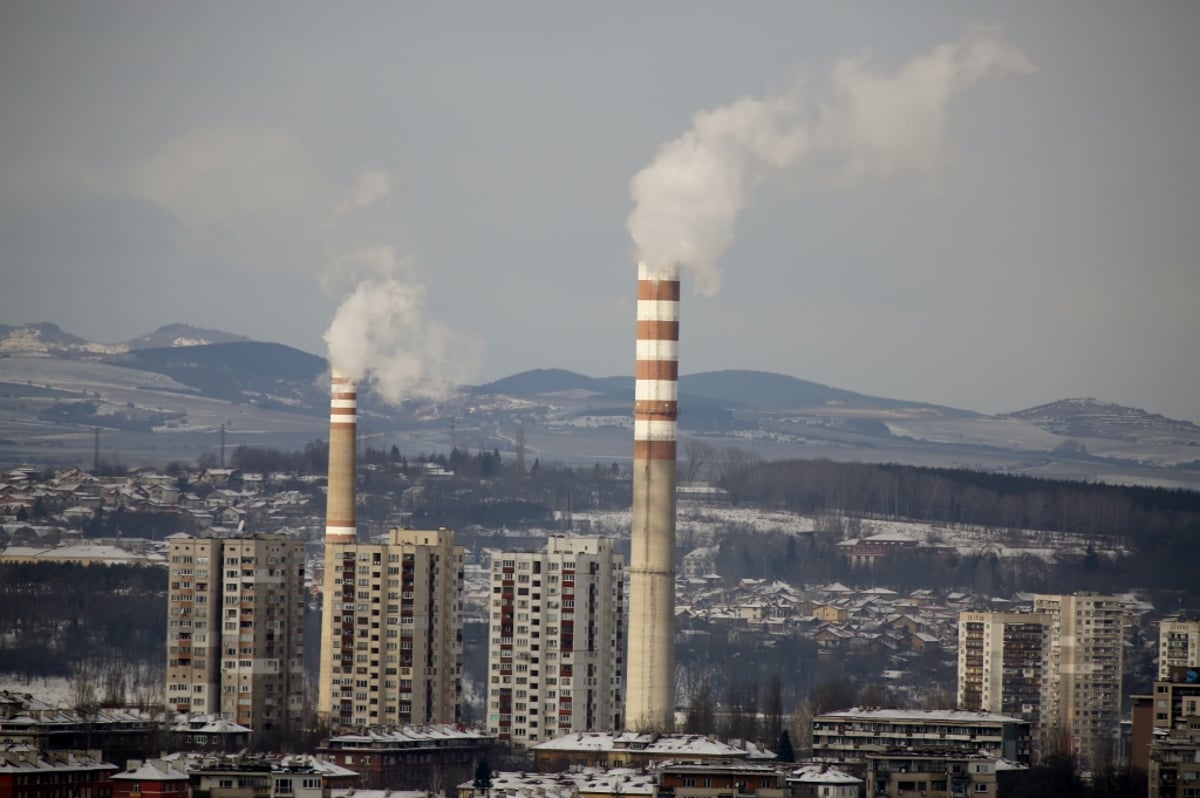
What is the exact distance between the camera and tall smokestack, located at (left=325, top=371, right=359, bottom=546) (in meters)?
58.7

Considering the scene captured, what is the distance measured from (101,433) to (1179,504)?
4739 centimetres

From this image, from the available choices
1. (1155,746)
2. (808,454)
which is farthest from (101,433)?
(1155,746)

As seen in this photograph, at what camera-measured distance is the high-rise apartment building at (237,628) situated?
175 feet

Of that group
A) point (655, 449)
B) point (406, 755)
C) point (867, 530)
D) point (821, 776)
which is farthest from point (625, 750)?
point (867, 530)

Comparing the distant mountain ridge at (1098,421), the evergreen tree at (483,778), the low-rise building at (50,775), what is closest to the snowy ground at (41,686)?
the evergreen tree at (483,778)

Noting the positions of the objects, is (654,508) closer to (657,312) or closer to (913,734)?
(657,312)

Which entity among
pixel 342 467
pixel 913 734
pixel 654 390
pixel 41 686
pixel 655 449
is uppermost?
pixel 654 390

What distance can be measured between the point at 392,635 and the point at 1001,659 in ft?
55.7

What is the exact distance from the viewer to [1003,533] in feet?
345

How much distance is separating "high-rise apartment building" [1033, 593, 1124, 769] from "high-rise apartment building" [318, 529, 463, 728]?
13.8 metres

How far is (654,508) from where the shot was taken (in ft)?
169

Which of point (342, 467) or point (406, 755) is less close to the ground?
point (342, 467)

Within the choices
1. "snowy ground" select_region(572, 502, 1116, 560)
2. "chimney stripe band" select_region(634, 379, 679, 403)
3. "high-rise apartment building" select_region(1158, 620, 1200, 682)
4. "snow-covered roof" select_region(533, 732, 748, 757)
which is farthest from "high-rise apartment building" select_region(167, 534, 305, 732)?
"snowy ground" select_region(572, 502, 1116, 560)

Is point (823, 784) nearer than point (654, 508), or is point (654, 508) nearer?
point (823, 784)
